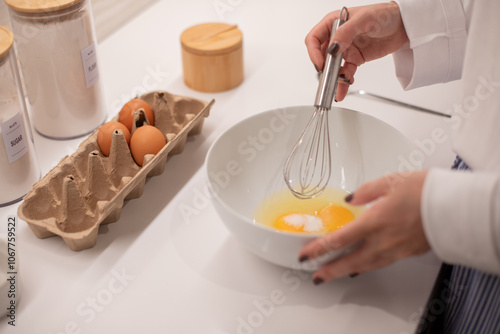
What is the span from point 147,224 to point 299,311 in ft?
0.96

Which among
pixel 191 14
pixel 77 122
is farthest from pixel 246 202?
pixel 191 14

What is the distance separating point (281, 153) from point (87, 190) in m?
0.33

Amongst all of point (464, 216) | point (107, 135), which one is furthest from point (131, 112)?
point (464, 216)

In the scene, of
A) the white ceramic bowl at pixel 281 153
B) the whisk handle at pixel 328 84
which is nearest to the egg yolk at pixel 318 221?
the white ceramic bowl at pixel 281 153

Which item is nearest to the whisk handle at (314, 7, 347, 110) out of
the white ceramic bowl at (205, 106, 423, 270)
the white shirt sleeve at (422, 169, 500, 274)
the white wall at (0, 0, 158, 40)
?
the white ceramic bowl at (205, 106, 423, 270)

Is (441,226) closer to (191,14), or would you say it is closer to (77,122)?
(77,122)

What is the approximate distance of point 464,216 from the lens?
22.1 inches

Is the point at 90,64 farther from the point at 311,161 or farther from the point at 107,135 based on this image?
the point at 311,161

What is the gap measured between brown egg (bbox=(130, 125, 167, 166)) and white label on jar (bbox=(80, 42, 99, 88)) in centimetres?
16

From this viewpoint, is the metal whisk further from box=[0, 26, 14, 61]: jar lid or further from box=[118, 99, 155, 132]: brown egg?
box=[0, 26, 14, 61]: jar lid

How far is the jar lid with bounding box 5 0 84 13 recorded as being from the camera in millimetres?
884

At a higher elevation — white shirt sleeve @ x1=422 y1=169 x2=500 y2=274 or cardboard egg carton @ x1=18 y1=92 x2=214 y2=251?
white shirt sleeve @ x1=422 y1=169 x2=500 y2=274

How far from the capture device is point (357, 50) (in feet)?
3.10

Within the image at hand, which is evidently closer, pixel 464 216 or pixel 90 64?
pixel 464 216
